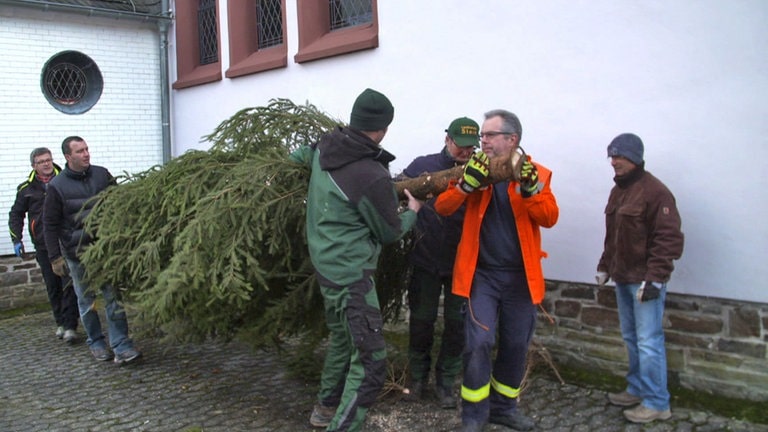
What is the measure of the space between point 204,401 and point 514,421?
7.53 feet

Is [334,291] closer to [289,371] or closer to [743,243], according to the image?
[289,371]

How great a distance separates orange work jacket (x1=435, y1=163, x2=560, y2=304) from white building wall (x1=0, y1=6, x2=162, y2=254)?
701 centimetres

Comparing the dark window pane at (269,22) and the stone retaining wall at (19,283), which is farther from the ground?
the dark window pane at (269,22)

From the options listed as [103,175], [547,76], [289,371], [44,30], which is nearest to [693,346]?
[547,76]

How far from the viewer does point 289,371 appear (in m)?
5.95

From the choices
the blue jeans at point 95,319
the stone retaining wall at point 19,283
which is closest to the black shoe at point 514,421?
the blue jeans at point 95,319

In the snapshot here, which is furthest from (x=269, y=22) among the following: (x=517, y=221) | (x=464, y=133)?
(x=517, y=221)

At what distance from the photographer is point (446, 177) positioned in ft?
14.5

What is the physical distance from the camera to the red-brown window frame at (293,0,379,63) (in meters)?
7.73

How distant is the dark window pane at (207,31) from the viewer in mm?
10594

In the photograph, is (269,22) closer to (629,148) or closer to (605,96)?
(605,96)

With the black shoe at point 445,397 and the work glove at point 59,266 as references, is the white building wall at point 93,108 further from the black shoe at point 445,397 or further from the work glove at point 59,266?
the black shoe at point 445,397

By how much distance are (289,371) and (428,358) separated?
1.33 metres

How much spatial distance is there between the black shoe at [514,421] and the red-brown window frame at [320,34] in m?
4.28
